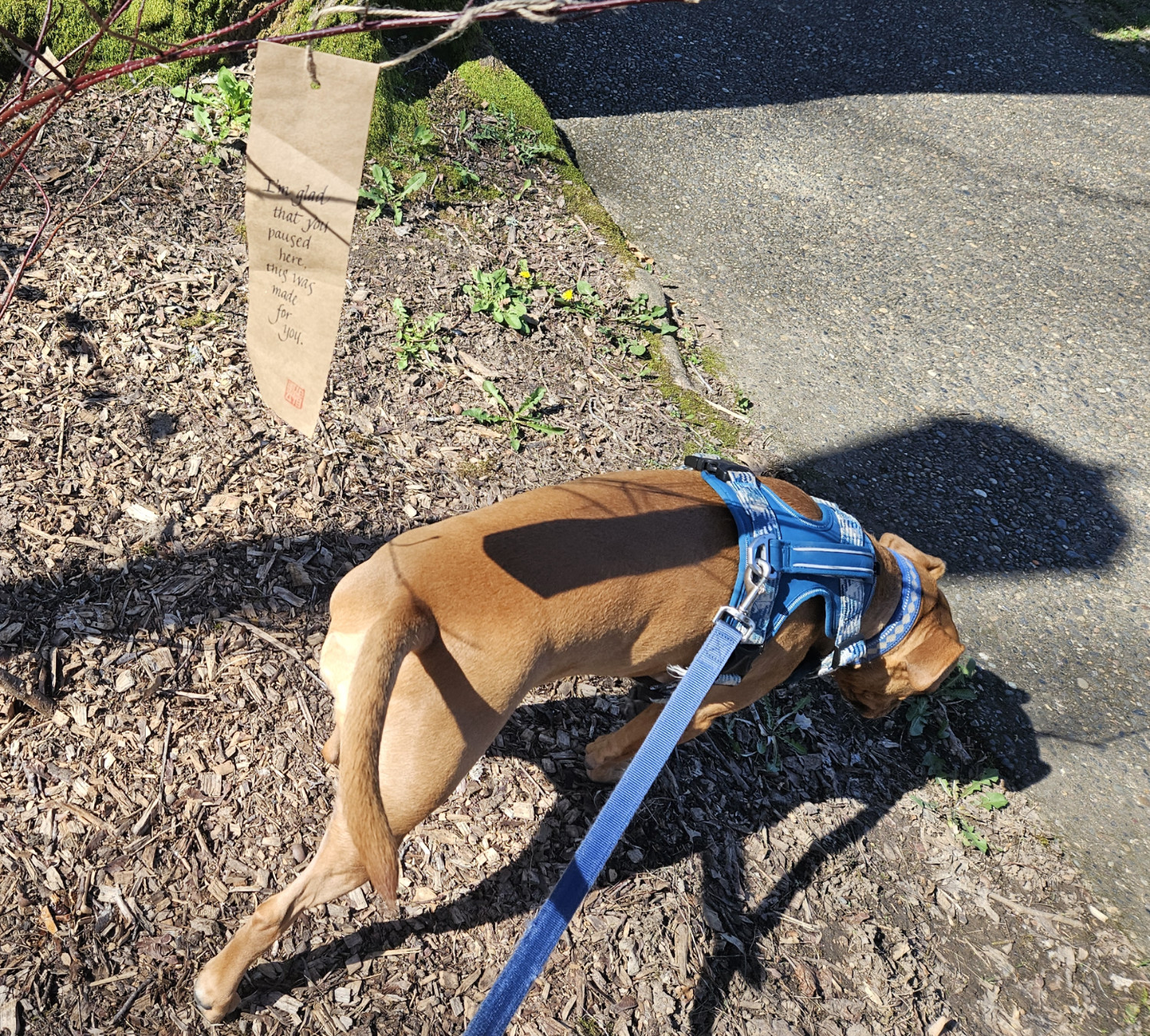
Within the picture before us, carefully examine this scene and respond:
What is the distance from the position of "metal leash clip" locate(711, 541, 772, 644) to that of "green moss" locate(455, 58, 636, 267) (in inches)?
120

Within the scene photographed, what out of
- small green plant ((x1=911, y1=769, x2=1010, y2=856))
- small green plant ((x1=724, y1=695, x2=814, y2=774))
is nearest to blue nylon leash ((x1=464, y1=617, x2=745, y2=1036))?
small green plant ((x1=724, y1=695, x2=814, y2=774))

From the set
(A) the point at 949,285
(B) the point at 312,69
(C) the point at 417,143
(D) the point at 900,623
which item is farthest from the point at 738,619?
(A) the point at 949,285

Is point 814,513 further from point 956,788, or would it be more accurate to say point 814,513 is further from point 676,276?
point 676,276

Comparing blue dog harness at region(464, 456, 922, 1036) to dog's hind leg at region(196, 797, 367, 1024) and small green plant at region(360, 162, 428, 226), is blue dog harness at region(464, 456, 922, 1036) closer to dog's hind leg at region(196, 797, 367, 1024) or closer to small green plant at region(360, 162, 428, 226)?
dog's hind leg at region(196, 797, 367, 1024)

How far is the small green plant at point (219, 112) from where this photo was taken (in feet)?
13.8

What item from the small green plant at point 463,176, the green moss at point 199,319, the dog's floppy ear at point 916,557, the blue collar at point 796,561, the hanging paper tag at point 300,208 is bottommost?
the dog's floppy ear at point 916,557

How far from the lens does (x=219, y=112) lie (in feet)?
14.1

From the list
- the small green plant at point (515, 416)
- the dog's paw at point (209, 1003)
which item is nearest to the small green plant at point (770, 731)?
the small green plant at point (515, 416)

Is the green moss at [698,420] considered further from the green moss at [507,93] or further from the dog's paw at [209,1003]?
the dog's paw at [209,1003]

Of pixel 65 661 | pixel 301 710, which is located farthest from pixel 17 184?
pixel 301 710

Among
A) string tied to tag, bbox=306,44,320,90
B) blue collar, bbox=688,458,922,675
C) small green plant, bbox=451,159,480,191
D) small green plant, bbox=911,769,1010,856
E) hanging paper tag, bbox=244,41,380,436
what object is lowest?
small green plant, bbox=911,769,1010,856

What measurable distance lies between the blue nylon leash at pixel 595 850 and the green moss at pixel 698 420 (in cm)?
211

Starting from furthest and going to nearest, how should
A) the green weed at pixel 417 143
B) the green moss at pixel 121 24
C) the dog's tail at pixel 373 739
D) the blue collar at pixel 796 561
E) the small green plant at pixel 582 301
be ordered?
1. the green weed at pixel 417 143
2. the small green plant at pixel 582 301
3. the green moss at pixel 121 24
4. the blue collar at pixel 796 561
5. the dog's tail at pixel 373 739

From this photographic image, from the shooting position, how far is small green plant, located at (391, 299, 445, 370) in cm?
385
